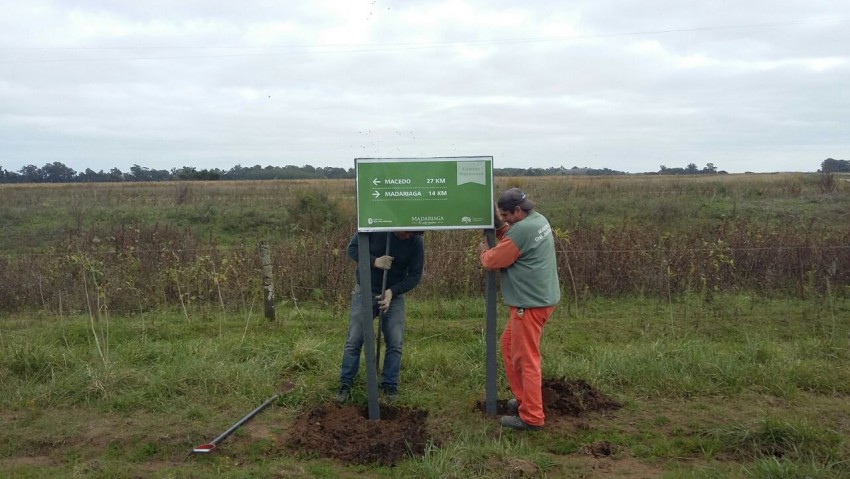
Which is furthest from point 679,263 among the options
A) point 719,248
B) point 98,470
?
point 98,470

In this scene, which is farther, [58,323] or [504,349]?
[58,323]

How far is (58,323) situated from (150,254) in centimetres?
230

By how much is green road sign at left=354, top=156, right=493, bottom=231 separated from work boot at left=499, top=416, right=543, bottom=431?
155 centimetres

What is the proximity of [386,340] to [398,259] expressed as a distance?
0.77 metres

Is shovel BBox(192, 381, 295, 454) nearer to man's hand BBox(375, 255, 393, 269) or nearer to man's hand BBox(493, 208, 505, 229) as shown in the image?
man's hand BBox(375, 255, 393, 269)

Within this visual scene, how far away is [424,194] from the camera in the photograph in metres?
5.52

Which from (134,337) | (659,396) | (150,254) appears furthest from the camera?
(150,254)

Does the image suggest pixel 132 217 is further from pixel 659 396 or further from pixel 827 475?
pixel 827 475

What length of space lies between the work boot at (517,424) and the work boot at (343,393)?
149cm

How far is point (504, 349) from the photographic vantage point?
572 cm

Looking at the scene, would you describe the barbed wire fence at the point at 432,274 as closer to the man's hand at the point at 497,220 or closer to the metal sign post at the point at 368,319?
the metal sign post at the point at 368,319

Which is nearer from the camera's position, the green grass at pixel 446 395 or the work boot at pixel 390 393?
the green grass at pixel 446 395

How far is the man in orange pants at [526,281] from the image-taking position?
209 inches

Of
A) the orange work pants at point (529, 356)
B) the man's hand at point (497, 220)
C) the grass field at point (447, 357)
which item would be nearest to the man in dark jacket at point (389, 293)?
the grass field at point (447, 357)
